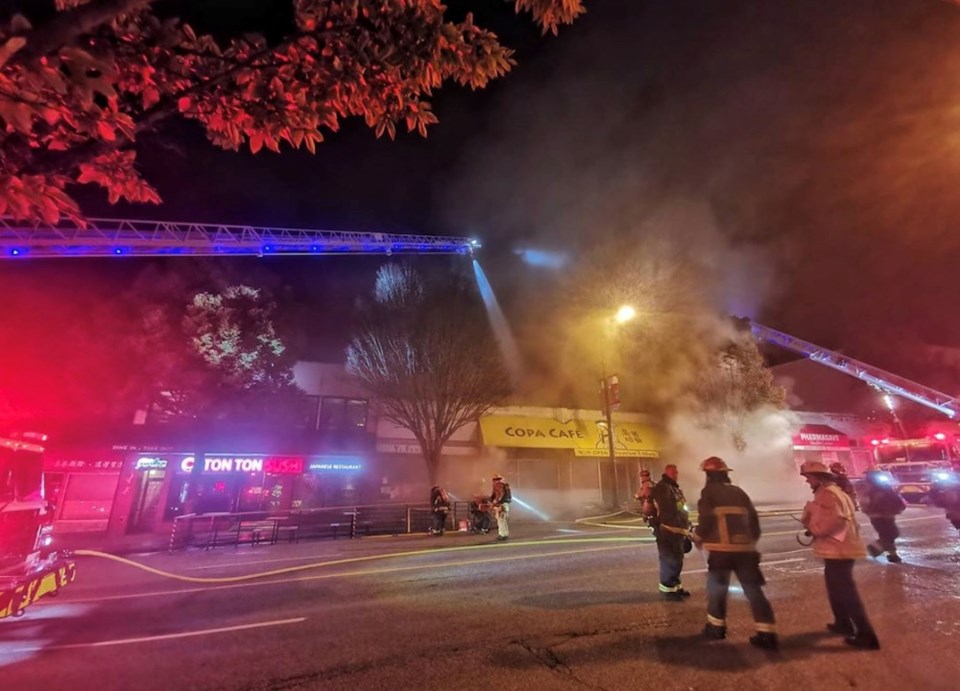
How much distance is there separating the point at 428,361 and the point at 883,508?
41.1ft

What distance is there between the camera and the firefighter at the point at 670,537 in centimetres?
539

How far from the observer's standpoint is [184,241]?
2208 centimetres

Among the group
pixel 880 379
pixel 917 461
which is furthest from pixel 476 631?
pixel 880 379

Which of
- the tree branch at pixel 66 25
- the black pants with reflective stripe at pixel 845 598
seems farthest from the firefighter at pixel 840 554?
the tree branch at pixel 66 25

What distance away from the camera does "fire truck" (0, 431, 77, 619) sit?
4875 mm

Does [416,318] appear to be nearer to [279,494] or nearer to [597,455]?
[279,494]

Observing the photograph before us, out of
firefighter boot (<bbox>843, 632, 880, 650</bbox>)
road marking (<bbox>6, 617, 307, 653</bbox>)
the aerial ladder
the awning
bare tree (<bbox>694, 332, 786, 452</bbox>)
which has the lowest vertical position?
road marking (<bbox>6, 617, 307, 653</bbox>)

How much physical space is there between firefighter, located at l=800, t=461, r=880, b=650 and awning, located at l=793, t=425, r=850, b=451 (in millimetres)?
25517

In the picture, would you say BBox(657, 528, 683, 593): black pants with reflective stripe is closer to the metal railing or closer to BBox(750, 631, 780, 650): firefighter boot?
BBox(750, 631, 780, 650): firefighter boot

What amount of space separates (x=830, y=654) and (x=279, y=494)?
1782 centimetres

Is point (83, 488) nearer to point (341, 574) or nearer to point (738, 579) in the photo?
point (341, 574)

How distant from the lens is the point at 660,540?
18.4 feet

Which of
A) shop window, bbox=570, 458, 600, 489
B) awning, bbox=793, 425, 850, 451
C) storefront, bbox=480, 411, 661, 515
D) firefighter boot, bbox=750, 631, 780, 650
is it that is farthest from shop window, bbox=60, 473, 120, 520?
awning, bbox=793, 425, 850, 451

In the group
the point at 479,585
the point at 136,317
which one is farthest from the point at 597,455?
the point at 136,317
